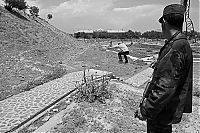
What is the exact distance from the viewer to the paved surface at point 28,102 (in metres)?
4.84

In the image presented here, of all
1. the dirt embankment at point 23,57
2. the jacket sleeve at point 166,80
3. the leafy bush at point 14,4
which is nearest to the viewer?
the jacket sleeve at point 166,80

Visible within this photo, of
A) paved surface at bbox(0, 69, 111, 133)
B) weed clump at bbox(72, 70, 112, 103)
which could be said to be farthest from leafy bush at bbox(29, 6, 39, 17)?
weed clump at bbox(72, 70, 112, 103)

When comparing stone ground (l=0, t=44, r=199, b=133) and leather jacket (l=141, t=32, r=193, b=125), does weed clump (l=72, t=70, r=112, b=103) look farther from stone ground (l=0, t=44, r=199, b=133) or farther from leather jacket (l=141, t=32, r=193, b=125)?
leather jacket (l=141, t=32, r=193, b=125)

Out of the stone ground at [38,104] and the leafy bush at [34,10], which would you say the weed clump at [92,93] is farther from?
the leafy bush at [34,10]

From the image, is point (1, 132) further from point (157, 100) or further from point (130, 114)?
point (157, 100)

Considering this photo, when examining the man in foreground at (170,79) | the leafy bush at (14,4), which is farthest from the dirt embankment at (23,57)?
the man in foreground at (170,79)

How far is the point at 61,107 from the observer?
5711 millimetres

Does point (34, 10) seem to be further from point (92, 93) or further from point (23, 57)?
point (92, 93)

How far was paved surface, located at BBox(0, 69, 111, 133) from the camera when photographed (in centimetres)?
484

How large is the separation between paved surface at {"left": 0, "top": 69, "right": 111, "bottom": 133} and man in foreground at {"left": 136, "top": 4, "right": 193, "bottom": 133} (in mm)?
3433

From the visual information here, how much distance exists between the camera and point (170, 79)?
2.02 m

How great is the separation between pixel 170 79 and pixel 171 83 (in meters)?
0.04

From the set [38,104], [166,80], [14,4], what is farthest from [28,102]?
[14,4]

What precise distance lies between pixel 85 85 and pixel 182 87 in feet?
13.9
